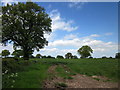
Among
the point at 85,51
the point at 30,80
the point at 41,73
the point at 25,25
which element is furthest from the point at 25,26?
the point at 85,51

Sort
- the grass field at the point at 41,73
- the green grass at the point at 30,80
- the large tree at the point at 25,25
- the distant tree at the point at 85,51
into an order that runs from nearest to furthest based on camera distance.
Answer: the green grass at the point at 30,80 < the grass field at the point at 41,73 < the large tree at the point at 25,25 < the distant tree at the point at 85,51

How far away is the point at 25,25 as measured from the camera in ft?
109

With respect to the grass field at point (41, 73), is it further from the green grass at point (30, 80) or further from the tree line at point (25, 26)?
the tree line at point (25, 26)

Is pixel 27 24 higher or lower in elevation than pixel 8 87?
higher

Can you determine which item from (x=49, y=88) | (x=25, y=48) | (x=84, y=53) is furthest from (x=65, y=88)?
(x=84, y=53)

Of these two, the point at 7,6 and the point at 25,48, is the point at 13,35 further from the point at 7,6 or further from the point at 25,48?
the point at 7,6

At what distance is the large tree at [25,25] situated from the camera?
3123cm

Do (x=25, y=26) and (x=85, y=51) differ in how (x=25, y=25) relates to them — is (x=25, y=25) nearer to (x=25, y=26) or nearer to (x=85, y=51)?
(x=25, y=26)

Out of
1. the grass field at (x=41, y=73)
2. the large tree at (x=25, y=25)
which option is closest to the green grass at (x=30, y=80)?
the grass field at (x=41, y=73)

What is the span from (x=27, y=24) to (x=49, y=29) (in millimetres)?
6806

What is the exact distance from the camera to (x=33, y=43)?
102 ft

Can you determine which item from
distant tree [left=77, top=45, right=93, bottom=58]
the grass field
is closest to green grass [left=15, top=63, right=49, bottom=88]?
the grass field

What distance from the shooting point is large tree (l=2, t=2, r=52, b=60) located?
3123 cm

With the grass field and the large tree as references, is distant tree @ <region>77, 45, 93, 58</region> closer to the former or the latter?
the large tree
